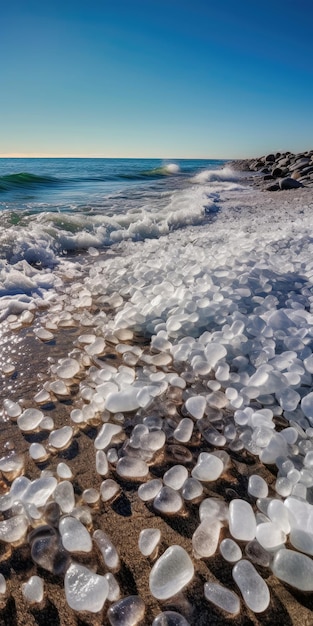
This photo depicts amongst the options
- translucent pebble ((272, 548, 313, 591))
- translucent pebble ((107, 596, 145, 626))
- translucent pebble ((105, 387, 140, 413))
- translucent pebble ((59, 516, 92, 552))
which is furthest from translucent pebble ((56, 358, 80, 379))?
translucent pebble ((272, 548, 313, 591))

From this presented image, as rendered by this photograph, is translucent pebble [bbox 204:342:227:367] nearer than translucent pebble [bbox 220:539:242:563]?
No

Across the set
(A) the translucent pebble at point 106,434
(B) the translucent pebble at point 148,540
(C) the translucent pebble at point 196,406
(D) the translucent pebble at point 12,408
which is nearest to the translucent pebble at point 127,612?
(B) the translucent pebble at point 148,540

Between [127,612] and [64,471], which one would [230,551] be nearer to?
[127,612]

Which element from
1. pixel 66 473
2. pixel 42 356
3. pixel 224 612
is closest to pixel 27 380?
pixel 42 356

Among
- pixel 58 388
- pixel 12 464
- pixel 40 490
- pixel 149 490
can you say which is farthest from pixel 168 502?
pixel 58 388

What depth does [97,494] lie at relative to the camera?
3.49ft

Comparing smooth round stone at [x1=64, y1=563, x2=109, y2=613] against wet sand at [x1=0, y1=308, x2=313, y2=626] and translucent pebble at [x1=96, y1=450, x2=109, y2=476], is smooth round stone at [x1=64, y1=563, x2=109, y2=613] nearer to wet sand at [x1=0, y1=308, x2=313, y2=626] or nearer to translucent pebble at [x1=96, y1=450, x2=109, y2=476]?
wet sand at [x1=0, y1=308, x2=313, y2=626]

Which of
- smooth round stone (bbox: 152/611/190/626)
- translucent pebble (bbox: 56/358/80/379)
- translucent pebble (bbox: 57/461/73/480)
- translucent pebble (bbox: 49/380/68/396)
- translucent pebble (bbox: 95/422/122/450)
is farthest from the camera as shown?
translucent pebble (bbox: 56/358/80/379)

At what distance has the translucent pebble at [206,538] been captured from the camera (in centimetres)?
90

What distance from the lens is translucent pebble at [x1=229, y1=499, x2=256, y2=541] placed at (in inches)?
35.9

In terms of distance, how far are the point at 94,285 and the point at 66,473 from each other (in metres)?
1.75

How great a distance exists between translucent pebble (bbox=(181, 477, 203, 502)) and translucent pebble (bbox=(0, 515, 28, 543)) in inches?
17.8

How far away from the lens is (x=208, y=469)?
1.10m

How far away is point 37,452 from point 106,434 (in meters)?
0.24
